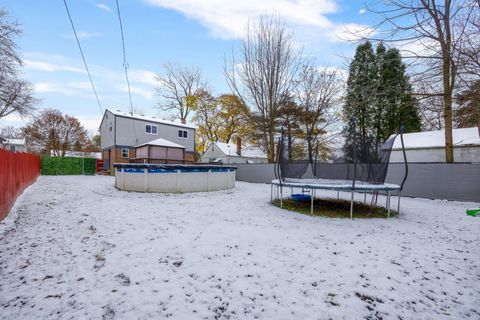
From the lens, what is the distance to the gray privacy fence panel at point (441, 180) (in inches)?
337

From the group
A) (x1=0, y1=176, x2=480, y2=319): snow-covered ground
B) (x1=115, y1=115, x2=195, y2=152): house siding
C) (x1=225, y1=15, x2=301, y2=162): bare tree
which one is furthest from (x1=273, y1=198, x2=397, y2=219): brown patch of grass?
(x1=115, y1=115, x2=195, y2=152): house siding

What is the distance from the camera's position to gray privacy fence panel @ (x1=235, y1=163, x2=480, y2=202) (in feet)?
28.1

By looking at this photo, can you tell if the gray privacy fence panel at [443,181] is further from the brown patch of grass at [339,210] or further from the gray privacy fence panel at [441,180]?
the brown patch of grass at [339,210]

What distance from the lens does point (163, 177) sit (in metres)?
9.72

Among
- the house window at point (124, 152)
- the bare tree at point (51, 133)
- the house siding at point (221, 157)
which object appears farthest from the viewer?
the bare tree at point (51, 133)

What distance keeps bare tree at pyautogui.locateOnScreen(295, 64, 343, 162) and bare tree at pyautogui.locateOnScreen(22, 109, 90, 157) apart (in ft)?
114

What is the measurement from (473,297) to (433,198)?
29.8 ft

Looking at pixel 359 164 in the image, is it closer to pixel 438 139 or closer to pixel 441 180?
pixel 441 180

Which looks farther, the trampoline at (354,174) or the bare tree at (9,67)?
the bare tree at (9,67)

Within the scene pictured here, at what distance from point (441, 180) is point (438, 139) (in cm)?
932

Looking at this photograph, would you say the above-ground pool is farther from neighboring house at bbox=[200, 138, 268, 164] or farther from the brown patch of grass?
neighboring house at bbox=[200, 138, 268, 164]

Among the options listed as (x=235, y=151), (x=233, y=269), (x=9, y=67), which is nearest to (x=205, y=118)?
(x=235, y=151)

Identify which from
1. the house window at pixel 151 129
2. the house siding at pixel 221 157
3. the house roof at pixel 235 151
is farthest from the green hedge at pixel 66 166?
the house roof at pixel 235 151

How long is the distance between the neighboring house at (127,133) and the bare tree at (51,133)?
15.5 metres
